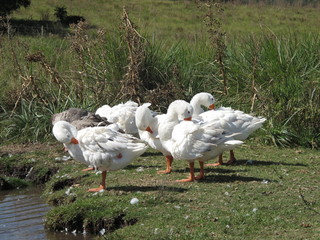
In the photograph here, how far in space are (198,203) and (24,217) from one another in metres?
2.63

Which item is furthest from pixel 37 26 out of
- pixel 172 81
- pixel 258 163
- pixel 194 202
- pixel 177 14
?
pixel 194 202

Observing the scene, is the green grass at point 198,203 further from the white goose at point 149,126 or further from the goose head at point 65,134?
the goose head at point 65,134

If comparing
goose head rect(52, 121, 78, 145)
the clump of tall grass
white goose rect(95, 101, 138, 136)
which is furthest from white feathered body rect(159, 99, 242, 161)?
the clump of tall grass

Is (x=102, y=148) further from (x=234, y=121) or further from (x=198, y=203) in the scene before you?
(x=234, y=121)

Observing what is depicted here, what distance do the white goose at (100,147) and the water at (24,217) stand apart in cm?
110

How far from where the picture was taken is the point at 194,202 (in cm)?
837

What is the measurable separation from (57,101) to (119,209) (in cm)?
700

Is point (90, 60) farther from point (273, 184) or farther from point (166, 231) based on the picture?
point (166, 231)

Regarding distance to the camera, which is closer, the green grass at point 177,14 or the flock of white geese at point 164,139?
the flock of white geese at point 164,139

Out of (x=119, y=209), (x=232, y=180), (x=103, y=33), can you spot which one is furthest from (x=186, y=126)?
(x=103, y=33)

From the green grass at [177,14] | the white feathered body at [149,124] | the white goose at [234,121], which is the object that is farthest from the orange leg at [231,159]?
the green grass at [177,14]

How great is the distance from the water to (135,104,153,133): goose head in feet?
6.16

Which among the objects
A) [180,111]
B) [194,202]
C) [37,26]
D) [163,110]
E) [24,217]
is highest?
[180,111]

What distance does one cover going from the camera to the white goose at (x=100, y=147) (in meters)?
8.95
